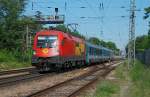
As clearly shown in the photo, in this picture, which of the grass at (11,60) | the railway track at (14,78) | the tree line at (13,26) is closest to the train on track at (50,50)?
the railway track at (14,78)

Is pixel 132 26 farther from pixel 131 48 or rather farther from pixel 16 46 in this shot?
pixel 16 46

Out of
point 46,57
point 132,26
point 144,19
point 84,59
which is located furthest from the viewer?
point 144,19

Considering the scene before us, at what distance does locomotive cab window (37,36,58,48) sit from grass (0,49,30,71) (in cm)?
1117

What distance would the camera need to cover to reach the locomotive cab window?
33000 mm

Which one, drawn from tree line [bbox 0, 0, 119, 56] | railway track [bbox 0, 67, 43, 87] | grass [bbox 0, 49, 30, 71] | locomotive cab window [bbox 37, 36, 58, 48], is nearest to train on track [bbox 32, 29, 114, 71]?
locomotive cab window [bbox 37, 36, 58, 48]

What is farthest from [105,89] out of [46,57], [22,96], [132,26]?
[132,26]

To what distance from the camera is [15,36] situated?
176 feet

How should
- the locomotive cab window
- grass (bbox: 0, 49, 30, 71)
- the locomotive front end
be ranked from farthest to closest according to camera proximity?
grass (bbox: 0, 49, 30, 71)
the locomotive cab window
the locomotive front end

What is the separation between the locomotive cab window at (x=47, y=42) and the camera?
108ft

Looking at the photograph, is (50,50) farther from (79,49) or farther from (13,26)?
(13,26)

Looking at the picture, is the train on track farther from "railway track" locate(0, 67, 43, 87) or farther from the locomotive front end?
"railway track" locate(0, 67, 43, 87)

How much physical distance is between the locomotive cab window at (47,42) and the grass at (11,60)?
11.2 metres

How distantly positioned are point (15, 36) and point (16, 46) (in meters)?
1.21

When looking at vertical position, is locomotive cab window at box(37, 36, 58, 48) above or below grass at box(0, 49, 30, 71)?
above
